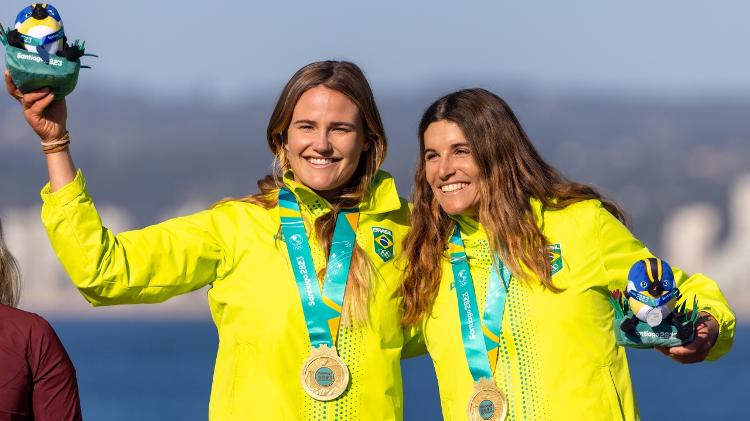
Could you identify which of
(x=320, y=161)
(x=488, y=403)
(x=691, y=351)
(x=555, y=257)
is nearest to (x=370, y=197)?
(x=320, y=161)

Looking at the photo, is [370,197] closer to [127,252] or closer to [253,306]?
[253,306]

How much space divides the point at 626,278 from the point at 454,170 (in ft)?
2.55

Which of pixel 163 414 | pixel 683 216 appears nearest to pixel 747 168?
pixel 683 216

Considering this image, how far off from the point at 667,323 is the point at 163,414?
41.2 metres

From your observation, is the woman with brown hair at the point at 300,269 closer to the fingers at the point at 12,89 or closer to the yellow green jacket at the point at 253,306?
the yellow green jacket at the point at 253,306

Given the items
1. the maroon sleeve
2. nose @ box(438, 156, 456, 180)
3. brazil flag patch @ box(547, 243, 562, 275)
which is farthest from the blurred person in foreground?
brazil flag patch @ box(547, 243, 562, 275)

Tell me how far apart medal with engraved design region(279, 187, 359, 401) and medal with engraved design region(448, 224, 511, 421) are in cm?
46

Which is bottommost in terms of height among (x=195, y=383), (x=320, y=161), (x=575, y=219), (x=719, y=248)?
(x=719, y=248)

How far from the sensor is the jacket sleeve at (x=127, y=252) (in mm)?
5039

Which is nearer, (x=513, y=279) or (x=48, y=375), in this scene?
(x=48, y=375)

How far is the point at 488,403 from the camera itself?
542 centimetres

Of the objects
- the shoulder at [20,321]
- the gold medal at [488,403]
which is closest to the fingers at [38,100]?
the shoulder at [20,321]

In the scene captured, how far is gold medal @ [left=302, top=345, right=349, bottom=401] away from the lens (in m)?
5.41

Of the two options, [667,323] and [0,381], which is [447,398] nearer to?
[667,323]
